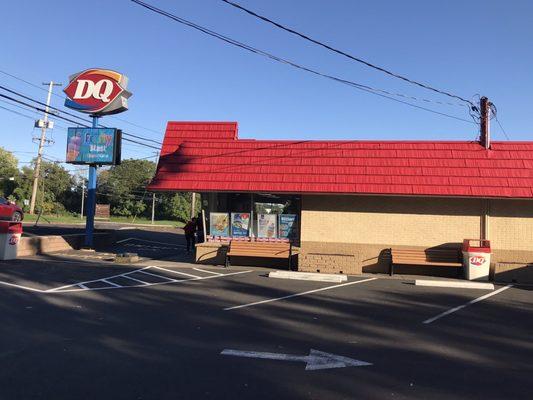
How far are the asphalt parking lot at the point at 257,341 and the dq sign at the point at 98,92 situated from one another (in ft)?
35.9

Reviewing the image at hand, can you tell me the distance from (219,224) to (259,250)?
84.9 inches

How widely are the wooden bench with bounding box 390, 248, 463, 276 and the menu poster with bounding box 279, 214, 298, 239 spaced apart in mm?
3472

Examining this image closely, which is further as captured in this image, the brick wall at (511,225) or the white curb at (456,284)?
the brick wall at (511,225)

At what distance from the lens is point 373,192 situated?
16250 millimetres

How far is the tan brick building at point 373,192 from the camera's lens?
16094mm

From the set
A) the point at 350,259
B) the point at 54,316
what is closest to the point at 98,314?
the point at 54,316

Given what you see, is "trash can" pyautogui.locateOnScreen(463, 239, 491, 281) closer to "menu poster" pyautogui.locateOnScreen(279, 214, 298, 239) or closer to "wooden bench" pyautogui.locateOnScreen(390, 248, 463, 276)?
"wooden bench" pyautogui.locateOnScreen(390, 248, 463, 276)

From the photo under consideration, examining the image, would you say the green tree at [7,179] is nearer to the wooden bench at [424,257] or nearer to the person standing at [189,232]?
the person standing at [189,232]

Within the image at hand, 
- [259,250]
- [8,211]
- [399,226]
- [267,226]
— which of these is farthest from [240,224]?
[8,211]

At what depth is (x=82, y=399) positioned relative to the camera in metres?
4.85

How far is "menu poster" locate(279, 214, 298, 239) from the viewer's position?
1778cm

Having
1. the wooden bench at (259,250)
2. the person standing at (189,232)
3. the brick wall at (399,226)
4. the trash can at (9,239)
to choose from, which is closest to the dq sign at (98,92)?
the person standing at (189,232)

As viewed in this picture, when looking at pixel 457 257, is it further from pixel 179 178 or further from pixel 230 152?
pixel 179 178

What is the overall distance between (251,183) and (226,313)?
27.9ft
